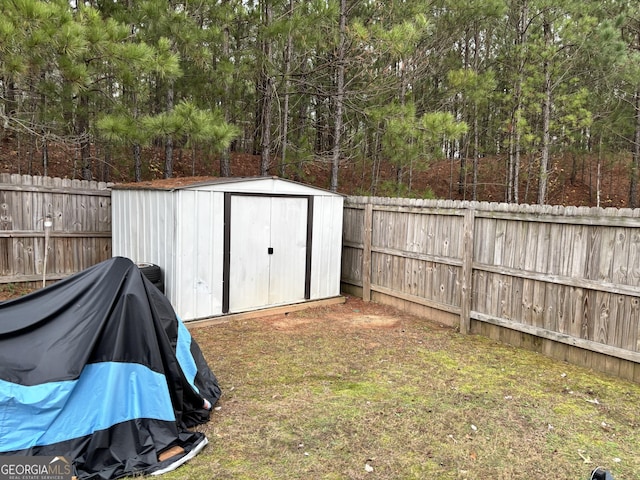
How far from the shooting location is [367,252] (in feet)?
25.2

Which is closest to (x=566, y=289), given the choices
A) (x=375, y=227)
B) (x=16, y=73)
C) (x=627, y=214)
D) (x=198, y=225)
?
(x=627, y=214)

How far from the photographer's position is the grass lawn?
2.95 metres

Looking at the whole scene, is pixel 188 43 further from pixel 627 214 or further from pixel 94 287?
pixel 627 214

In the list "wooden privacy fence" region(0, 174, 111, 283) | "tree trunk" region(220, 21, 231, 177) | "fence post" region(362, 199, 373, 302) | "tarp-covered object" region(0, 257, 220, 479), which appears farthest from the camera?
"tree trunk" region(220, 21, 231, 177)

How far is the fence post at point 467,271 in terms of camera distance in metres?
5.94

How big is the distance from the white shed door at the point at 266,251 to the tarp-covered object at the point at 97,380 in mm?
3034

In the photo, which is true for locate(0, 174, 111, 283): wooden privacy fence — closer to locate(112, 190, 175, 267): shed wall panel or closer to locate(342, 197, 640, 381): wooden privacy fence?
locate(112, 190, 175, 267): shed wall panel

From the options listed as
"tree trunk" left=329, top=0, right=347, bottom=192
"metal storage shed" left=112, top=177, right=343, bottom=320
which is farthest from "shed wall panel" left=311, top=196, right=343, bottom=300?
"tree trunk" left=329, top=0, right=347, bottom=192

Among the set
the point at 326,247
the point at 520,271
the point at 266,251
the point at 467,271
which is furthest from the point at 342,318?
the point at 520,271

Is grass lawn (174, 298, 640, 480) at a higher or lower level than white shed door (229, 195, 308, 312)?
lower

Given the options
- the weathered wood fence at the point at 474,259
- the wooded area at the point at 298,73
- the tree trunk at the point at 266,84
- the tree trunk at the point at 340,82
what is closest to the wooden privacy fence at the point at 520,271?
the weathered wood fence at the point at 474,259

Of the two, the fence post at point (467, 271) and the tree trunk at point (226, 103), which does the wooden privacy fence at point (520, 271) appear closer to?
the fence post at point (467, 271)

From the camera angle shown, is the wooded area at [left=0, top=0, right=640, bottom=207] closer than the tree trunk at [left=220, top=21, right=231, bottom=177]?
Yes

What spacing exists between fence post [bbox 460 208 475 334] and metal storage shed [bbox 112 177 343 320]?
2.35 meters
